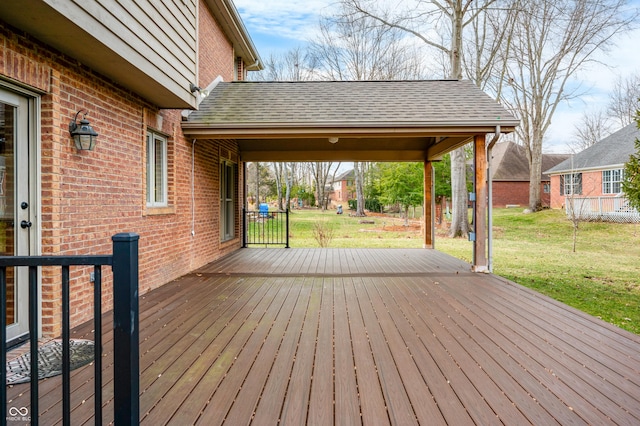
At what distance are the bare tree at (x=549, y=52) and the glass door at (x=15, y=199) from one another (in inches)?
587

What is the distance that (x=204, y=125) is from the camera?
6426 mm

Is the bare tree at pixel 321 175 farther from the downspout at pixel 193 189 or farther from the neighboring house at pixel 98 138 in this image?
the neighboring house at pixel 98 138

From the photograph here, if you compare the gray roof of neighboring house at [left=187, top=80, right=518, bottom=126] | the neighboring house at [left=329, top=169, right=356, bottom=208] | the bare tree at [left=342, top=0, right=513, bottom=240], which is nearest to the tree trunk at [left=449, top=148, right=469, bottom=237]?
the bare tree at [left=342, top=0, right=513, bottom=240]

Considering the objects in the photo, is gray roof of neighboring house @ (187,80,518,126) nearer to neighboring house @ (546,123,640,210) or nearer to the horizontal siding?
the horizontal siding

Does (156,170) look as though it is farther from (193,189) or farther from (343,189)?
(343,189)

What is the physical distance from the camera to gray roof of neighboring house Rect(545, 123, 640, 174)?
18922 mm

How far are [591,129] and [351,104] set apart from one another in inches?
1230

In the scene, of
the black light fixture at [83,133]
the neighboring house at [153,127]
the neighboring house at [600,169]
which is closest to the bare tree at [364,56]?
the neighboring house at [600,169]

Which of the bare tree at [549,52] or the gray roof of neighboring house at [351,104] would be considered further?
the bare tree at [549,52]

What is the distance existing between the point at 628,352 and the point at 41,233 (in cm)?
521

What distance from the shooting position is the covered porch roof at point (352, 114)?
21.1 ft

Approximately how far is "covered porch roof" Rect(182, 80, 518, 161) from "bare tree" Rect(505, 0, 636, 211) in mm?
8303

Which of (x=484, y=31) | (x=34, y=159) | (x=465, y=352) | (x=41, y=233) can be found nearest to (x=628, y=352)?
(x=465, y=352)

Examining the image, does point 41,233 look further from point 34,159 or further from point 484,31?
point 484,31
